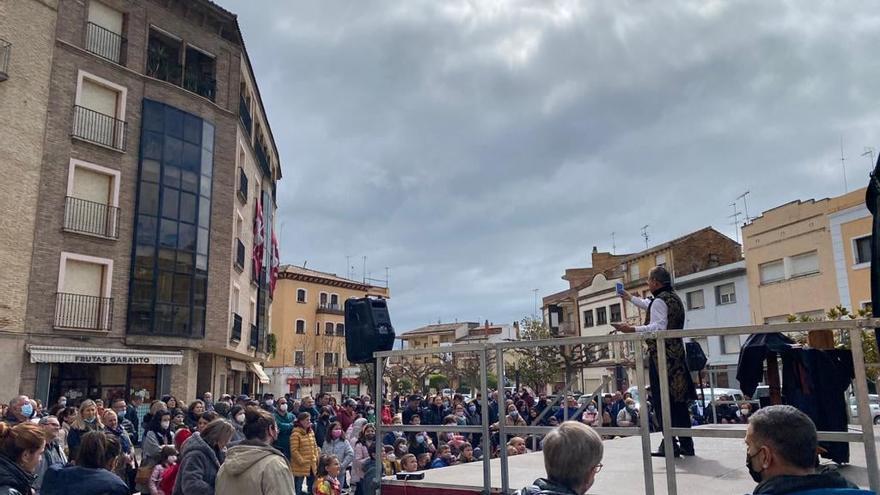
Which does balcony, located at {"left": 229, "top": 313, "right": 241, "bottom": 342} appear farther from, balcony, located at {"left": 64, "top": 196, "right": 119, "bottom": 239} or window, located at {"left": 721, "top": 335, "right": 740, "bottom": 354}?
window, located at {"left": 721, "top": 335, "right": 740, "bottom": 354}

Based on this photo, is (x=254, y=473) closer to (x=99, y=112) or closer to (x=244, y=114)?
(x=99, y=112)

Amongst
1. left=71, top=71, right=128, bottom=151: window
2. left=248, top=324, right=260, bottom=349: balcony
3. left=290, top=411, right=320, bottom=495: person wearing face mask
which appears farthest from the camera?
left=248, top=324, right=260, bottom=349: balcony

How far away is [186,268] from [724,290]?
1113 inches

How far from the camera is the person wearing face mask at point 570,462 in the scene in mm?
2787

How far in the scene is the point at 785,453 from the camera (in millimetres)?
2686

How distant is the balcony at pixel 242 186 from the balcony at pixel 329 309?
112ft

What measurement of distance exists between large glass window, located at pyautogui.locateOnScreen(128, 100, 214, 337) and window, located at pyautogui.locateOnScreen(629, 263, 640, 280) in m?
30.5

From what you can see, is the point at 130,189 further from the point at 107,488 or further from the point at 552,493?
the point at 552,493

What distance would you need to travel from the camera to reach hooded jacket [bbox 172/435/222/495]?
5242mm

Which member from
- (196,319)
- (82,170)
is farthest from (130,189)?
(196,319)

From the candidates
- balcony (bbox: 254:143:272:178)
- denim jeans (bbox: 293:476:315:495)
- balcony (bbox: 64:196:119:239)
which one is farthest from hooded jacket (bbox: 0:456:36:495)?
balcony (bbox: 254:143:272:178)

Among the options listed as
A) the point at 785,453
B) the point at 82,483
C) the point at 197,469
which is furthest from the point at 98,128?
the point at 785,453

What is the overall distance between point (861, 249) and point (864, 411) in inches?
1156

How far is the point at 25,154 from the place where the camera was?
21.5 meters
